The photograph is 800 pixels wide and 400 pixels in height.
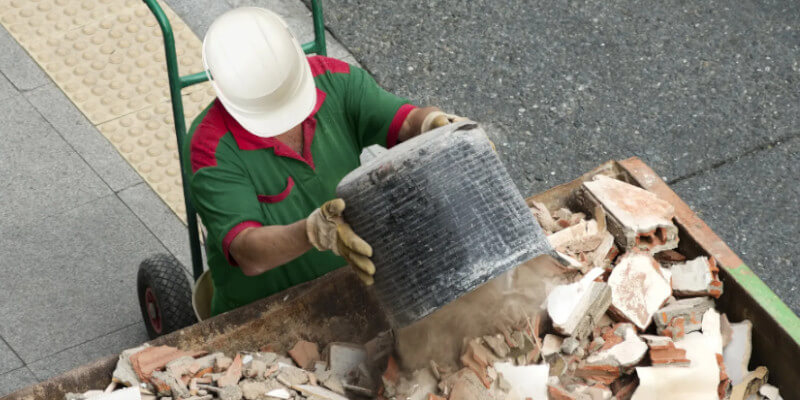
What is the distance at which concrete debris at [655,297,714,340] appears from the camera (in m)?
3.06

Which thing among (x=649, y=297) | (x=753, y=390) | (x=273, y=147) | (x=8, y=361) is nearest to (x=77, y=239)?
(x=8, y=361)

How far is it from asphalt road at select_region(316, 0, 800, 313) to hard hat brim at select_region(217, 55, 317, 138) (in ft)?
6.87

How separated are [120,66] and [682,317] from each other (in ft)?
11.3

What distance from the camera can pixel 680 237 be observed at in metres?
3.29

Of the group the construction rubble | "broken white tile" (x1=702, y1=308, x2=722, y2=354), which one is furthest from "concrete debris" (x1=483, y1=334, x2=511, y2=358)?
"broken white tile" (x1=702, y1=308, x2=722, y2=354)

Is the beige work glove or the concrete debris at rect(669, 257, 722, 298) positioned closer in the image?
the beige work glove

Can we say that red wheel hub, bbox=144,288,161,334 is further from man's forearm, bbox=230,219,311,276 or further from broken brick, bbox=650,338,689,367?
broken brick, bbox=650,338,689,367

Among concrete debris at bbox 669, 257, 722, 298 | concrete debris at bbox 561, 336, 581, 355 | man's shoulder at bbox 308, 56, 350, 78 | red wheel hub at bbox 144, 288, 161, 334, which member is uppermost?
man's shoulder at bbox 308, 56, 350, 78

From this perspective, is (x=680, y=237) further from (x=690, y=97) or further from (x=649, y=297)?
(x=690, y=97)

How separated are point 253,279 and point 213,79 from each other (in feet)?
2.31

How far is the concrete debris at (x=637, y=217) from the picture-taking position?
127 inches

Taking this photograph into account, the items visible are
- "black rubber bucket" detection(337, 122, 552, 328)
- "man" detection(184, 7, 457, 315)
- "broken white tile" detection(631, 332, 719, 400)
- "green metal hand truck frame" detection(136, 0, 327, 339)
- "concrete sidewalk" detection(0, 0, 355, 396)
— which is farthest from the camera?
"concrete sidewalk" detection(0, 0, 355, 396)

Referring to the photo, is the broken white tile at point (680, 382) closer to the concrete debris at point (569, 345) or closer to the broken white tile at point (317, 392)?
the concrete debris at point (569, 345)

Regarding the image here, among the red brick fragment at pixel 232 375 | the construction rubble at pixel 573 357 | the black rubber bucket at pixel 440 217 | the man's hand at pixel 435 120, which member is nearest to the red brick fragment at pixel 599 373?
the construction rubble at pixel 573 357
